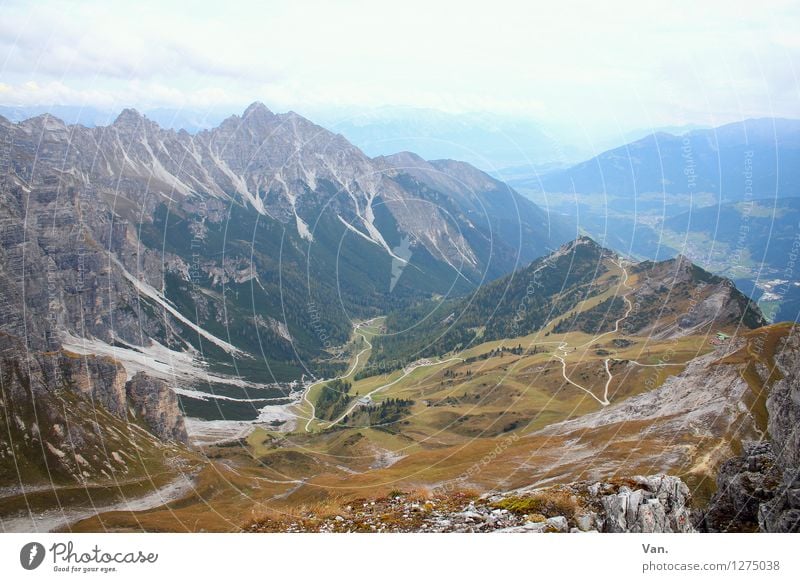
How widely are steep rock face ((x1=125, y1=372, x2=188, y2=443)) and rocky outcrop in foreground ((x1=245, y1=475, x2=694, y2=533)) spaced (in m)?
113

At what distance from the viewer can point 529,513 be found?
24.1 m

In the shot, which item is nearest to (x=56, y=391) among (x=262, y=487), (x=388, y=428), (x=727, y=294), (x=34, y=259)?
(x=262, y=487)

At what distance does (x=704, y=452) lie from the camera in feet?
183

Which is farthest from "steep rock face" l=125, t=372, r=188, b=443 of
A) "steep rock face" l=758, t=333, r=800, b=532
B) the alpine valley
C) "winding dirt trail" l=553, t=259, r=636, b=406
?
"steep rock face" l=758, t=333, r=800, b=532

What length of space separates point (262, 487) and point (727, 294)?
136 meters

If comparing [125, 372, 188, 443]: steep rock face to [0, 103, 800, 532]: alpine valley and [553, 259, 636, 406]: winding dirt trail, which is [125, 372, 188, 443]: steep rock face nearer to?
[0, 103, 800, 532]: alpine valley

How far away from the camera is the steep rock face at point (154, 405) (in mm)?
129375

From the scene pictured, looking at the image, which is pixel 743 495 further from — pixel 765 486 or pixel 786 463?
pixel 786 463

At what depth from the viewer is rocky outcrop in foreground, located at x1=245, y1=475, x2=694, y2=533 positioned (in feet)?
78.2

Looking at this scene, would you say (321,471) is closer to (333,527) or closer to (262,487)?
(262,487)

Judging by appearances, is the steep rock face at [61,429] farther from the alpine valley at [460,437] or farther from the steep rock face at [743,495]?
the steep rock face at [743,495]

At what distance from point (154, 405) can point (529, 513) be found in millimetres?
125730

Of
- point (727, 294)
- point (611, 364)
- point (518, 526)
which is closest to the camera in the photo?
point (518, 526)

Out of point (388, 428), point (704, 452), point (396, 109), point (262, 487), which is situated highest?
point (396, 109)
